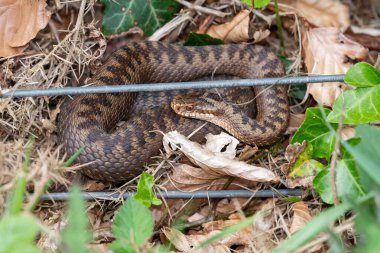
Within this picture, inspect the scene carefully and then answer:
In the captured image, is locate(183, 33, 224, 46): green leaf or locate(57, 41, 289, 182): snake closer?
locate(57, 41, 289, 182): snake

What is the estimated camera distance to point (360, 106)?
4.69 m

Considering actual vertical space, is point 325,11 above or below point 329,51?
above

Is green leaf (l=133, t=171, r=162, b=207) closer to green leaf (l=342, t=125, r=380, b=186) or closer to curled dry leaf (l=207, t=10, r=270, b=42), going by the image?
green leaf (l=342, t=125, r=380, b=186)

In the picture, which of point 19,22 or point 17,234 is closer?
point 17,234

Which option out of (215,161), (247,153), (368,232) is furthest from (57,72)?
(368,232)

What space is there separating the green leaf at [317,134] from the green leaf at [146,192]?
129 cm

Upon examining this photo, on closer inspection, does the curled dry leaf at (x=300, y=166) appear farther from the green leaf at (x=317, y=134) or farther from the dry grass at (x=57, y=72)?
the dry grass at (x=57, y=72)

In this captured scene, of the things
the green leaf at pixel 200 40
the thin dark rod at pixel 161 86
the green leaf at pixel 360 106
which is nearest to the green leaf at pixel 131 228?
the thin dark rod at pixel 161 86

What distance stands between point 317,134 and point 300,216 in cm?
70

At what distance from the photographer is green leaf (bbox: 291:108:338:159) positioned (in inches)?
185

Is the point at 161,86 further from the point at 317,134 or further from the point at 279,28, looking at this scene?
the point at 279,28

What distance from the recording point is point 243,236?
4582 mm

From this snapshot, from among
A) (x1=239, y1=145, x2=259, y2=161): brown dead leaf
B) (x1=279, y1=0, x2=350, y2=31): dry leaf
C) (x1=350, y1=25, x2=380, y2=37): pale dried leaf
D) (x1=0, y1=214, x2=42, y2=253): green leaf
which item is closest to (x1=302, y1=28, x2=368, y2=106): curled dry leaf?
(x1=279, y1=0, x2=350, y2=31): dry leaf

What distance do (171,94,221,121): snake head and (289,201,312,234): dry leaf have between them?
143 cm
